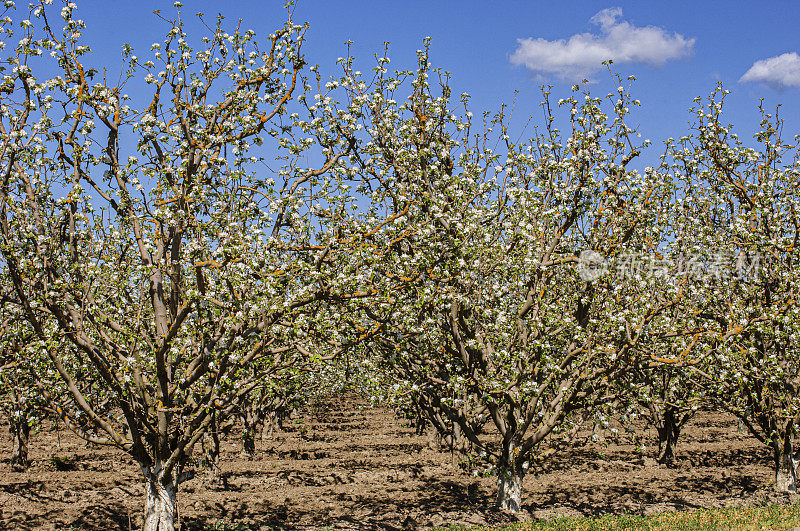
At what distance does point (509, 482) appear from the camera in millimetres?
16719

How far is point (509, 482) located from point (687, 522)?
4.47 meters

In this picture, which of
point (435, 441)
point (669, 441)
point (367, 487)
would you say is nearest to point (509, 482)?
point (367, 487)

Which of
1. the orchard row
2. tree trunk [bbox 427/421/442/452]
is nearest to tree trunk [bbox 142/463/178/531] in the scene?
the orchard row

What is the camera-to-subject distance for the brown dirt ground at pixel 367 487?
57.4 ft

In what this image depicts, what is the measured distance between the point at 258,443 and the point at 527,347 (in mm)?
25165

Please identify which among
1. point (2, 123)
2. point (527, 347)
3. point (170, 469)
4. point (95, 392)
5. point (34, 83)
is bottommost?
point (170, 469)

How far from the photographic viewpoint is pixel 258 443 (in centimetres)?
3572

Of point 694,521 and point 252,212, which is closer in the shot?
point 252,212

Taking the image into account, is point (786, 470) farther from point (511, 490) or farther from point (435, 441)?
point (435, 441)

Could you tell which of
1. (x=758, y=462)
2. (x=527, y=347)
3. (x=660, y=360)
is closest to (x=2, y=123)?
(x=527, y=347)

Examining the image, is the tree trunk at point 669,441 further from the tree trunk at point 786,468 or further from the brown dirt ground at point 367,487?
the tree trunk at point 786,468

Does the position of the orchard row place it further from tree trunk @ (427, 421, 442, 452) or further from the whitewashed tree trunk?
tree trunk @ (427, 421, 442, 452)

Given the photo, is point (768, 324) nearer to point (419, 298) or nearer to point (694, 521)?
point (694, 521)

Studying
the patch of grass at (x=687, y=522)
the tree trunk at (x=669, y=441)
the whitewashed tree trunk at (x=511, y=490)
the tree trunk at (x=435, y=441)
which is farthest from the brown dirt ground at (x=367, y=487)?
the patch of grass at (x=687, y=522)
